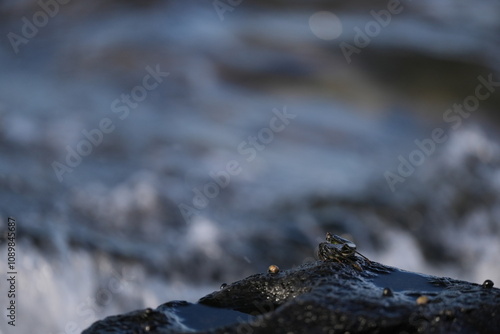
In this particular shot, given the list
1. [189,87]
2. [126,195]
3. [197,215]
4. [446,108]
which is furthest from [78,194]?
[446,108]

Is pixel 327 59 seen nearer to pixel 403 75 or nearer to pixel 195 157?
pixel 403 75

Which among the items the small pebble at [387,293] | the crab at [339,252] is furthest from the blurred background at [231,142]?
the small pebble at [387,293]

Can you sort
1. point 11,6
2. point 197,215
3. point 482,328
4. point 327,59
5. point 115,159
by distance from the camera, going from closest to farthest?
point 482,328 → point 197,215 → point 115,159 → point 327,59 → point 11,6

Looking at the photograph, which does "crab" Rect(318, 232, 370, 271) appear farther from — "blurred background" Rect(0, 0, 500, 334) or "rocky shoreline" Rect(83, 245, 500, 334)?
"blurred background" Rect(0, 0, 500, 334)

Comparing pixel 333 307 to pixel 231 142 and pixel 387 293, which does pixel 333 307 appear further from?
pixel 231 142

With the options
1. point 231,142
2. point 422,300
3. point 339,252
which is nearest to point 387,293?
point 422,300
